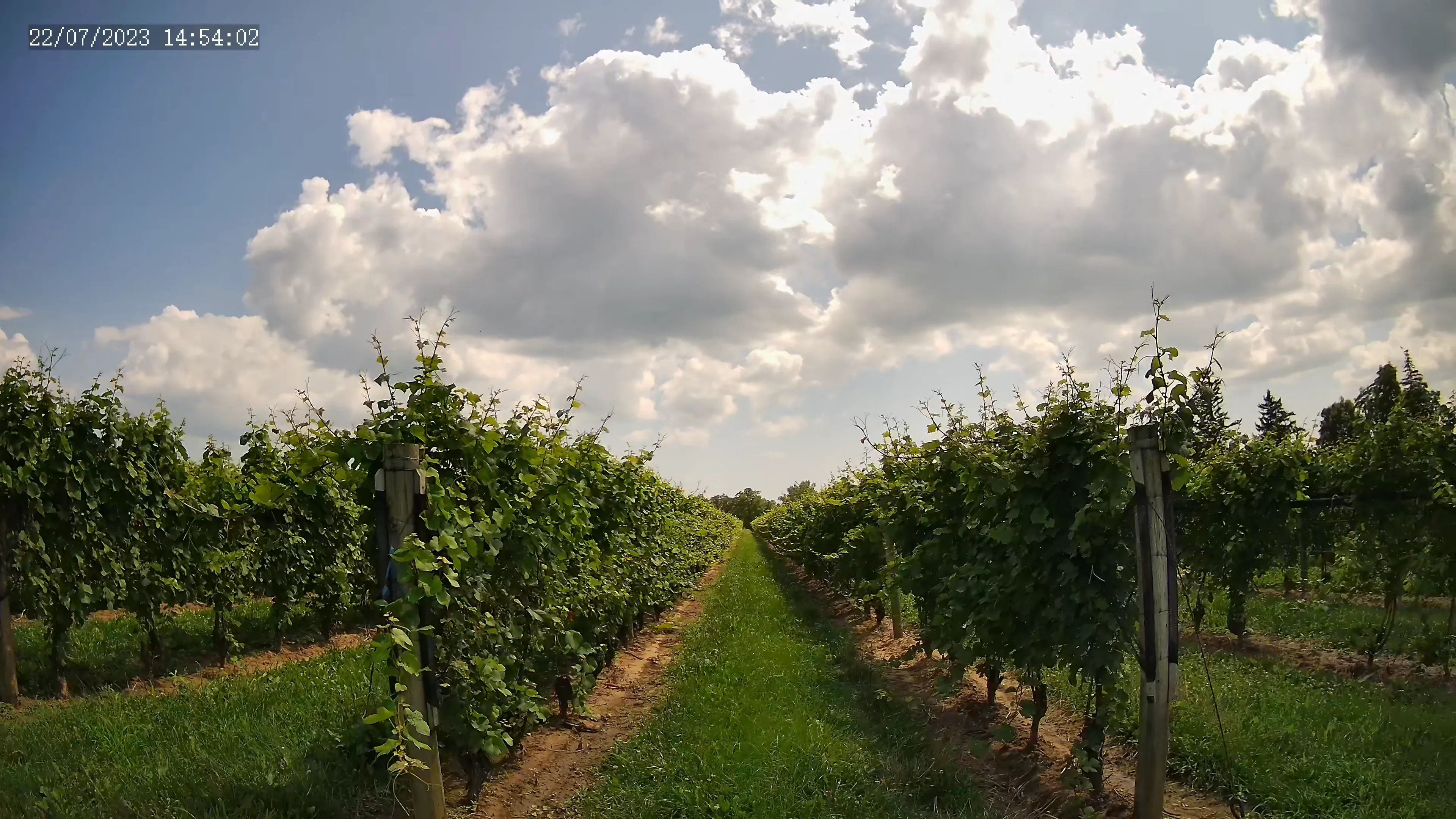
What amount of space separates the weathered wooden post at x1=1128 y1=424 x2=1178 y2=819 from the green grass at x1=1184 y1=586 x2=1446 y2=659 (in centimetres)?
421

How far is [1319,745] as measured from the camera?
5555 millimetres

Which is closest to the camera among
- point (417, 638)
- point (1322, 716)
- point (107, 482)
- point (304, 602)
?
point (417, 638)

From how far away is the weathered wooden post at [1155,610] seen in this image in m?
4.41

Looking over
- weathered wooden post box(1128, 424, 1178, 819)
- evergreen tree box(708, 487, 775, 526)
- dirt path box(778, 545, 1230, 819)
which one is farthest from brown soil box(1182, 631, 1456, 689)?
evergreen tree box(708, 487, 775, 526)

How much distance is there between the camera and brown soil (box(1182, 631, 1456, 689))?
7.66 m

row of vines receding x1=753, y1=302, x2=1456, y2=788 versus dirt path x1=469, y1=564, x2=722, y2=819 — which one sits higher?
row of vines receding x1=753, y1=302, x2=1456, y2=788

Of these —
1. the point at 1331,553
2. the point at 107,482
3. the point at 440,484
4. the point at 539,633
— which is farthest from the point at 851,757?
the point at 107,482

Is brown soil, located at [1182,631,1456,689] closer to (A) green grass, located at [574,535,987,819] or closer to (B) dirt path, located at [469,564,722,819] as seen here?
(A) green grass, located at [574,535,987,819]

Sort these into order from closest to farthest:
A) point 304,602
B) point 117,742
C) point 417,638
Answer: point 417,638 < point 117,742 < point 304,602

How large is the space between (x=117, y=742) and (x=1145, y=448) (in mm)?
6973

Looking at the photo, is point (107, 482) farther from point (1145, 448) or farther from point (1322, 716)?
point (1322, 716)

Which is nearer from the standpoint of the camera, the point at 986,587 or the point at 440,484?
the point at 440,484

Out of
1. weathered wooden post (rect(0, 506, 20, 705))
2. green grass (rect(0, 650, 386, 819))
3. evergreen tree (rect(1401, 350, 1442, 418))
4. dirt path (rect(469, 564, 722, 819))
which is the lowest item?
dirt path (rect(469, 564, 722, 819))

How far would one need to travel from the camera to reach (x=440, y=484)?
4.34 metres
